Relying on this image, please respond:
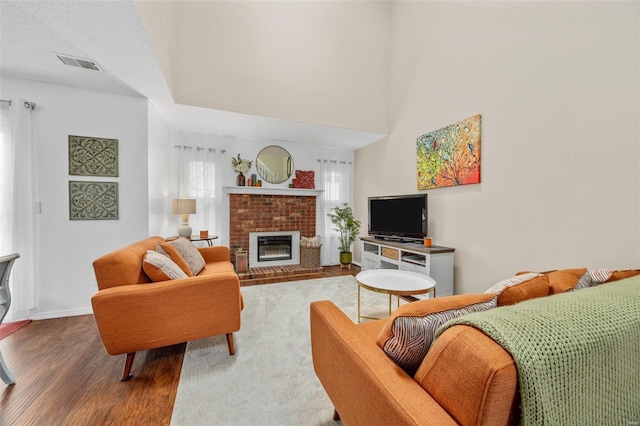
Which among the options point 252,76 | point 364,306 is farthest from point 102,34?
point 364,306

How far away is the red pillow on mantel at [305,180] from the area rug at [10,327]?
3.74 meters

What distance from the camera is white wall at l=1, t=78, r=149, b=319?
254 centimetres

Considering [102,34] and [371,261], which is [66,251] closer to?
[102,34]

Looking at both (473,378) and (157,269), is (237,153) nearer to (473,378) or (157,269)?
(157,269)

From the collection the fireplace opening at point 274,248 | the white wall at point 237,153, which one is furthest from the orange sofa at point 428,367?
the white wall at point 237,153

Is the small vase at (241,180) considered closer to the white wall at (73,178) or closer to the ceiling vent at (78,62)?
the white wall at (73,178)

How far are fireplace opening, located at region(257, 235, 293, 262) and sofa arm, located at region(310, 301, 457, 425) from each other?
3393 mm

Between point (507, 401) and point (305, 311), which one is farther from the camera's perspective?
point (305, 311)

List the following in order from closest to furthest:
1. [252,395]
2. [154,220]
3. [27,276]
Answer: [252,395] < [27,276] < [154,220]

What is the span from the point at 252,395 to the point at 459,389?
4.50ft

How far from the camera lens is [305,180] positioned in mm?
4781

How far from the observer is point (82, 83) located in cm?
257

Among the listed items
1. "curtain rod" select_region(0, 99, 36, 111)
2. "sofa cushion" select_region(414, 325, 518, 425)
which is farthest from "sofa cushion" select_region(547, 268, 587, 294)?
"curtain rod" select_region(0, 99, 36, 111)

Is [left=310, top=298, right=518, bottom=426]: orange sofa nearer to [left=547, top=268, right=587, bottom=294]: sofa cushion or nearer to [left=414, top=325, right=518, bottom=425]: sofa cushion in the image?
[left=414, top=325, right=518, bottom=425]: sofa cushion
